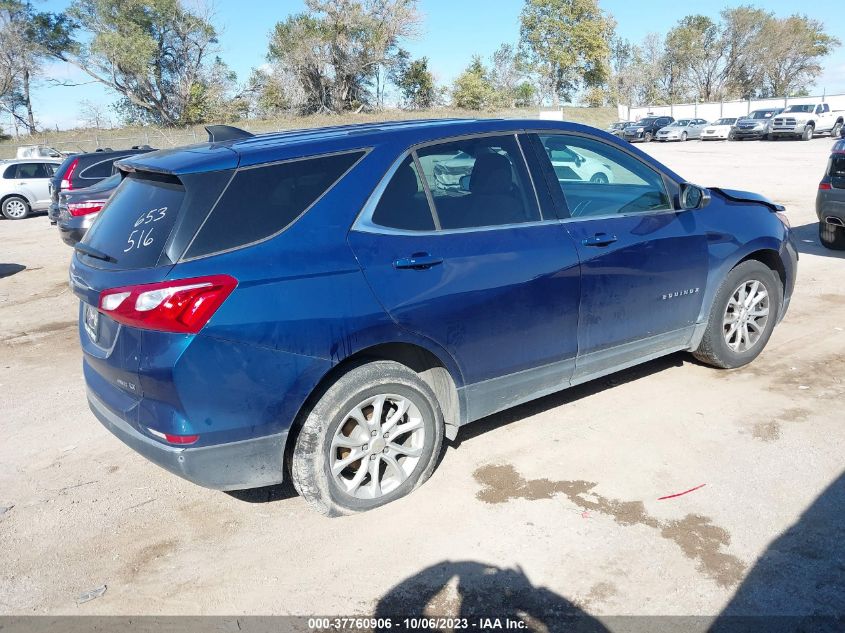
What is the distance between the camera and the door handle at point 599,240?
4.07 meters

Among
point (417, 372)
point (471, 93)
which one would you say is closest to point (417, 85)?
point (471, 93)

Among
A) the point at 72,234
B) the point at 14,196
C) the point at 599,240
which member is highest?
the point at 599,240

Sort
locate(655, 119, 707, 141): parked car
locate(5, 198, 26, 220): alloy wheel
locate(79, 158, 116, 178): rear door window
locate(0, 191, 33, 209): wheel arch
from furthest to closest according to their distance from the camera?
locate(655, 119, 707, 141): parked car, locate(5, 198, 26, 220): alloy wheel, locate(0, 191, 33, 209): wheel arch, locate(79, 158, 116, 178): rear door window

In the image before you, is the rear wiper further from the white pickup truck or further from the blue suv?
the white pickup truck

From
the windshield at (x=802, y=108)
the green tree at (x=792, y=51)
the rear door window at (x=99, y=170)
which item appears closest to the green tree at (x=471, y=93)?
the windshield at (x=802, y=108)

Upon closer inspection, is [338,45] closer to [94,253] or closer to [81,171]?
[81,171]

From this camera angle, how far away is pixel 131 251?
3199mm

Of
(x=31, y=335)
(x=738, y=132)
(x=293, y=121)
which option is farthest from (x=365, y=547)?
(x=293, y=121)

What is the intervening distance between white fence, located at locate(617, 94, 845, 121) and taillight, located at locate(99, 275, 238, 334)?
5865 centimetres

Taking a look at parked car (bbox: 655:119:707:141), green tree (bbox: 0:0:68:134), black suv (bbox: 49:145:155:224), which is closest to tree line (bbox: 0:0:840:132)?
green tree (bbox: 0:0:68:134)

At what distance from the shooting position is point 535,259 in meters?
3.84

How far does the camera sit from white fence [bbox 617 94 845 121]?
53.2 m

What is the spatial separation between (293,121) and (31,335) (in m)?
43.2

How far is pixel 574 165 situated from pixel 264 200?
8.10 feet
